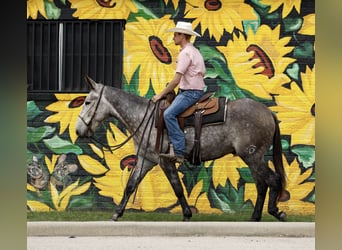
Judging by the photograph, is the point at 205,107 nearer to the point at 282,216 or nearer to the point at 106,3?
the point at 282,216

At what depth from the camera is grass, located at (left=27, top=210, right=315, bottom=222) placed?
28.7 ft

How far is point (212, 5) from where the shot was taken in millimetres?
9359

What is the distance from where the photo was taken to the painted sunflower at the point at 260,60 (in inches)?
367

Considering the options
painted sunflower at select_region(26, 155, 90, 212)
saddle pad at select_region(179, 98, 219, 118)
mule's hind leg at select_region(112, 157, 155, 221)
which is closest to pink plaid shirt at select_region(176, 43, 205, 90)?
saddle pad at select_region(179, 98, 219, 118)

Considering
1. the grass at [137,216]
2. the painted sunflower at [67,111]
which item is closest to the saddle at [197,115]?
the grass at [137,216]

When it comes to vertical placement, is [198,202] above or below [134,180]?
below

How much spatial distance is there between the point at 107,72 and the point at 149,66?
2.09 feet

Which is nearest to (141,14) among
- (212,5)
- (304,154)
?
(212,5)

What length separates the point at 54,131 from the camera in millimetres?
9516

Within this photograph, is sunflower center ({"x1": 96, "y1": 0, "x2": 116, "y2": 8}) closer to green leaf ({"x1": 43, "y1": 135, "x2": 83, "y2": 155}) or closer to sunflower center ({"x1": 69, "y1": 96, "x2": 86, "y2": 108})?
sunflower center ({"x1": 69, "y1": 96, "x2": 86, "y2": 108})

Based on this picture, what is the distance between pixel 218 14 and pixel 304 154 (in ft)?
7.83
